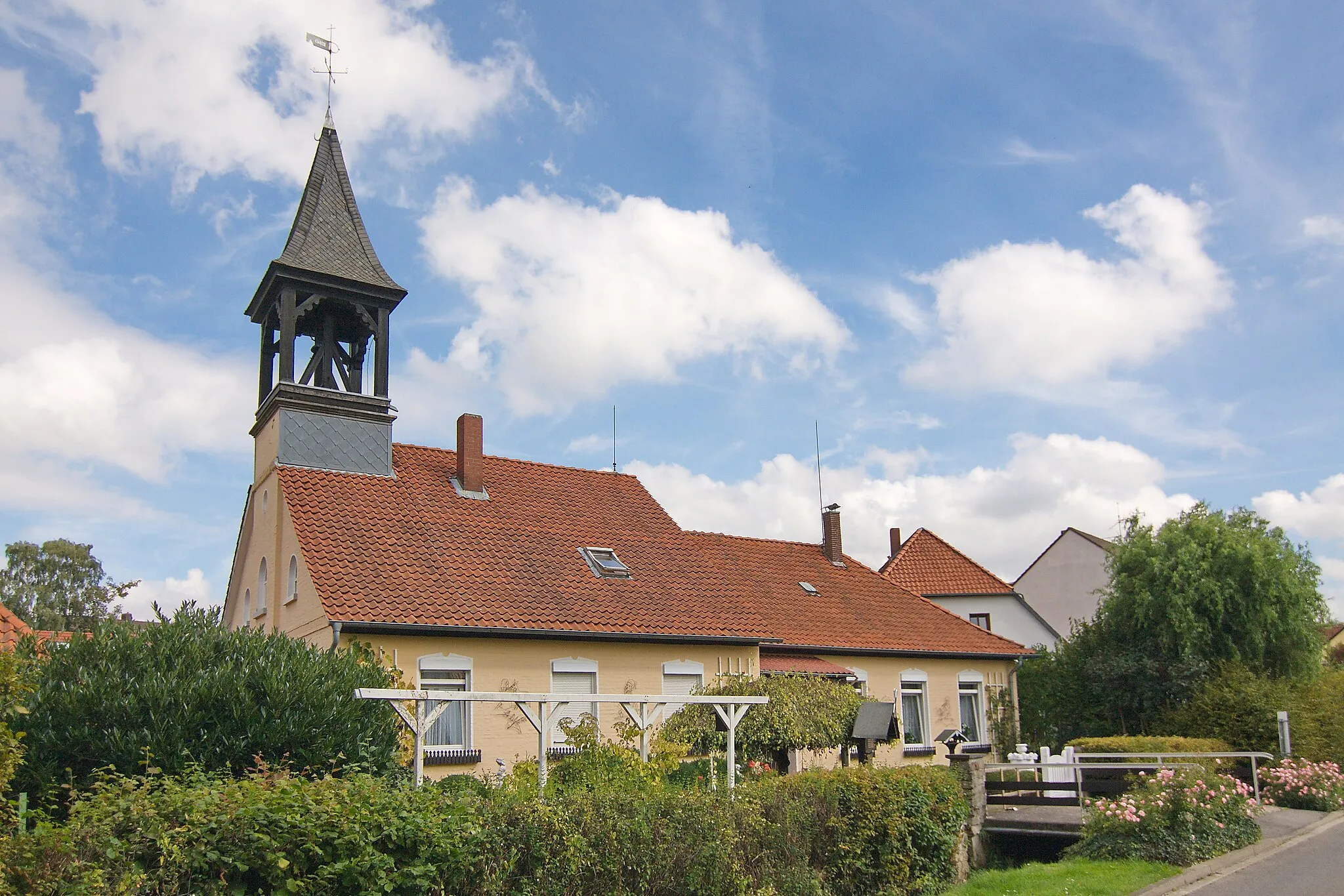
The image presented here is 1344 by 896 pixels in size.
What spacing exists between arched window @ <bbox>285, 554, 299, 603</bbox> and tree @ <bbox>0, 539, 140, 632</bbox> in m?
34.4

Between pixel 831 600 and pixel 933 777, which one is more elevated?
pixel 831 600

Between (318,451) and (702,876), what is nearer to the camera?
(702,876)

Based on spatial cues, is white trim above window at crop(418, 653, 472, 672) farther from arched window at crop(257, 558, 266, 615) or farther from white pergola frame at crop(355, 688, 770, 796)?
arched window at crop(257, 558, 266, 615)

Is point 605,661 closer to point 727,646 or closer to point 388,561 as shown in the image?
point 727,646

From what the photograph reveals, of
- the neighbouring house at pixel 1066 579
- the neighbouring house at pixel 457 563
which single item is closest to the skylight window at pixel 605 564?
the neighbouring house at pixel 457 563

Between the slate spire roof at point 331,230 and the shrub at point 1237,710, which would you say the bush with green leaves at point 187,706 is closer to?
the slate spire roof at point 331,230

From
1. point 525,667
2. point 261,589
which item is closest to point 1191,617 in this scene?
point 525,667

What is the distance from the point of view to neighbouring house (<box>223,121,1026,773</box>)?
56.2ft

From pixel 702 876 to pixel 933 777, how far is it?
4836mm

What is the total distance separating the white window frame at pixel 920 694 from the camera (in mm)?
25219

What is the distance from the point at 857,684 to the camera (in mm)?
24312

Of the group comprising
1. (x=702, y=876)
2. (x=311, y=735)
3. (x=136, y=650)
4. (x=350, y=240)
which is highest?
Result: (x=350, y=240)

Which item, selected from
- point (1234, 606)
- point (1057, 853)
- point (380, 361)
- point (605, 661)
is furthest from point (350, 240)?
point (1234, 606)

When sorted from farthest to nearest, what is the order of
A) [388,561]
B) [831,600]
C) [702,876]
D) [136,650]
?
1. [831,600]
2. [388,561]
3. [136,650]
4. [702,876]
